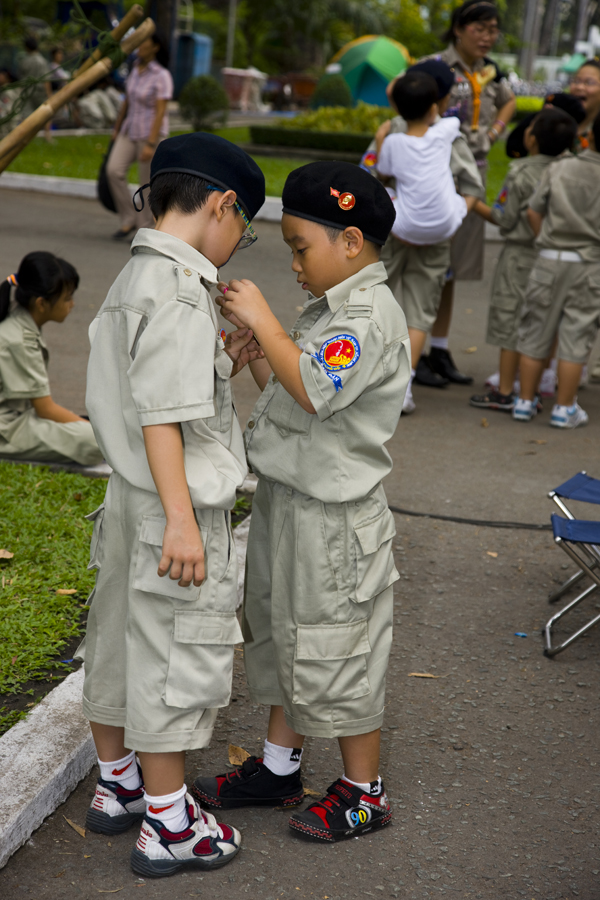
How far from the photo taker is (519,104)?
113 ft

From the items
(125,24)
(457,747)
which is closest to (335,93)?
(125,24)

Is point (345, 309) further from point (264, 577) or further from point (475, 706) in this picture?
point (475, 706)

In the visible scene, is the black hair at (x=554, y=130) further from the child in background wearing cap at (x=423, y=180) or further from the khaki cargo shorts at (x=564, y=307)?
the khaki cargo shorts at (x=564, y=307)

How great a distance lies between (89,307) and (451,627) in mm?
4949

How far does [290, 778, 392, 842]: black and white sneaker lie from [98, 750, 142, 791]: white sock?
420mm

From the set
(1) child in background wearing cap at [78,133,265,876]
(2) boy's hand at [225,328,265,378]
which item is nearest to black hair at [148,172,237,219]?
(1) child in background wearing cap at [78,133,265,876]

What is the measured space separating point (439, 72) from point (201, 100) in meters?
14.2

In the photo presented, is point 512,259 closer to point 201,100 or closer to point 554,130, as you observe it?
point 554,130

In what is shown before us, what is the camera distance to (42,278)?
167 inches

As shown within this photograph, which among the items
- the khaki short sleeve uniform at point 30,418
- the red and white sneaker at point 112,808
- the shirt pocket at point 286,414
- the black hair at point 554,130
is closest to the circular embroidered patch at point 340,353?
the shirt pocket at point 286,414

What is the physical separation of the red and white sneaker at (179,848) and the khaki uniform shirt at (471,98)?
510 cm

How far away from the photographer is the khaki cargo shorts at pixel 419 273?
5723 millimetres

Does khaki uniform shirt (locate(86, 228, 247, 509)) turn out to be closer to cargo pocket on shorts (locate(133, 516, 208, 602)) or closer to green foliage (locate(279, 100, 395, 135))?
cargo pocket on shorts (locate(133, 516, 208, 602))

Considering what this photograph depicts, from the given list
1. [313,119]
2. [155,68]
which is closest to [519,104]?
[313,119]
